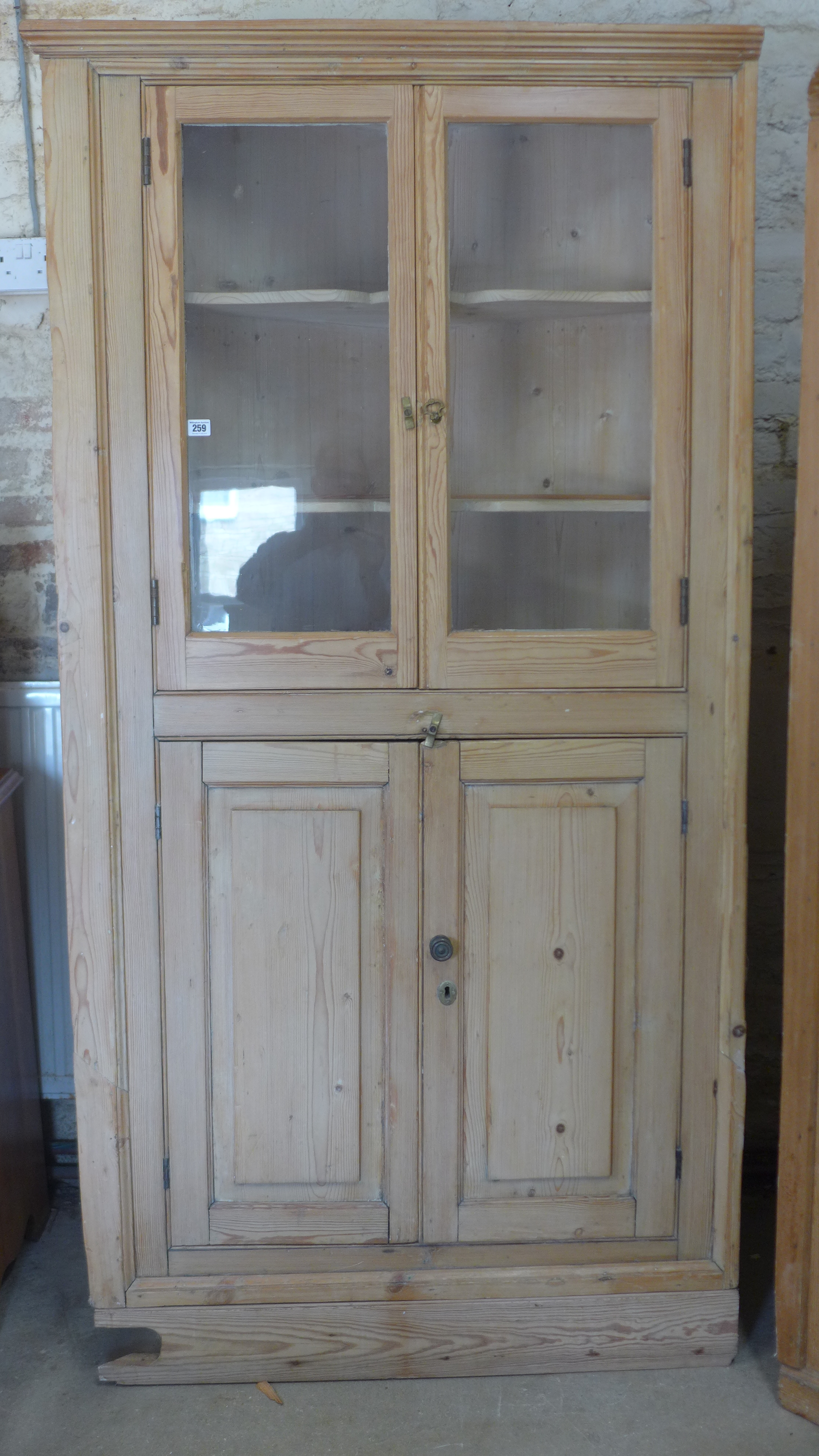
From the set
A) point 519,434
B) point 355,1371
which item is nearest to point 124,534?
point 519,434

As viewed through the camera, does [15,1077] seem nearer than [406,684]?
No

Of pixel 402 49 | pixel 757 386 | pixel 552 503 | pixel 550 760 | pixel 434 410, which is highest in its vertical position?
pixel 402 49

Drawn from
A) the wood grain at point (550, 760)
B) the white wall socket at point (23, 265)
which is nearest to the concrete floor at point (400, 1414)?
the wood grain at point (550, 760)

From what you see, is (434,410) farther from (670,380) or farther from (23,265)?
(23,265)

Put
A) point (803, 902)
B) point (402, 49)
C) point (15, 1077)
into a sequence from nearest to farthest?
point (402, 49) → point (803, 902) → point (15, 1077)

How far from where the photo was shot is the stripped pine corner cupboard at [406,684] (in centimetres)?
168

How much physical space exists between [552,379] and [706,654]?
0.51m

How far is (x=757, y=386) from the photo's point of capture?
87.9 inches

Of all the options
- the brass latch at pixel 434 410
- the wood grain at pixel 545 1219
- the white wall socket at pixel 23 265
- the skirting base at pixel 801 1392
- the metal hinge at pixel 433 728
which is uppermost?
the white wall socket at pixel 23 265

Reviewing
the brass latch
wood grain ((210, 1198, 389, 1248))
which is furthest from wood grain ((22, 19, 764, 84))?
wood grain ((210, 1198, 389, 1248))

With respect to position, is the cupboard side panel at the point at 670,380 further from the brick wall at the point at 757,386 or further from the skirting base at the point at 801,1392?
the skirting base at the point at 801,1392

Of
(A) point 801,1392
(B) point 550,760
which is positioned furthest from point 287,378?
(A) point 801,1392

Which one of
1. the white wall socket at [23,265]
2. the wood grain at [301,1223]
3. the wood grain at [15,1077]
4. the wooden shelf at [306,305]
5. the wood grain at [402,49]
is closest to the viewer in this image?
the wood grain at [402,49]

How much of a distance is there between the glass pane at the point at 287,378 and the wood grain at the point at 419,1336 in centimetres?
114
